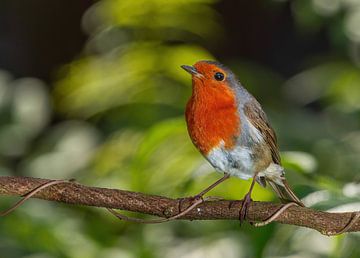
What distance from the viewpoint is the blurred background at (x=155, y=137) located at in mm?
3514

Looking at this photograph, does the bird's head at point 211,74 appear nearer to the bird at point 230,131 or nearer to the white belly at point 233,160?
the bird at point 230,131

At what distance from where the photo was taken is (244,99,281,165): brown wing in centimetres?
350

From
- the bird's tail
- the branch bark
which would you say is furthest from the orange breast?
the branch bark

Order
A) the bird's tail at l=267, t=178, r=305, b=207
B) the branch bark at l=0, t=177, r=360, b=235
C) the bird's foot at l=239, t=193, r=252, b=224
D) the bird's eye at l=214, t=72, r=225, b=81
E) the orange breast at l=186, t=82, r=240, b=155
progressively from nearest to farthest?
the branch bark at l=0, t=177, r=360, b=235
the bird's foot at l=239, t=193, r=252, b=224
the orange breast at l=186, t=82, r=240, b=155
the bird's tail at l=267, t=178, r=305, b=207
the bird's eye at l=214, t=72, r=225, b=81

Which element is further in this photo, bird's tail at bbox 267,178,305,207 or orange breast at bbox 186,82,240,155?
bird's tail at bbox 267,178,305,207

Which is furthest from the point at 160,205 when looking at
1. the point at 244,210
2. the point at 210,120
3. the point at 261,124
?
the point at 261,124

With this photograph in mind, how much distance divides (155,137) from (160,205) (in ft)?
2.58

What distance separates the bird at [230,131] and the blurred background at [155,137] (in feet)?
0.31

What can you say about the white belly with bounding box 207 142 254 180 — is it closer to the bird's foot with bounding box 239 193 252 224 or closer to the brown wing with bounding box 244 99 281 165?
the brown wing with bounding box 244 99 281 165

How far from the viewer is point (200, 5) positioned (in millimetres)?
5273

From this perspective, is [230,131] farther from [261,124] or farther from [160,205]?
[160,205]

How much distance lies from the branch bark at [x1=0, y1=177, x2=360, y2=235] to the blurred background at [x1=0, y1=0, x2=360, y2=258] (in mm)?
238

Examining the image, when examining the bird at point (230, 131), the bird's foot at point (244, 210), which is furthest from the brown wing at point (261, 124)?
the bird's foot at point (244, 210)

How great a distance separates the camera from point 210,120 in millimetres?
3357
